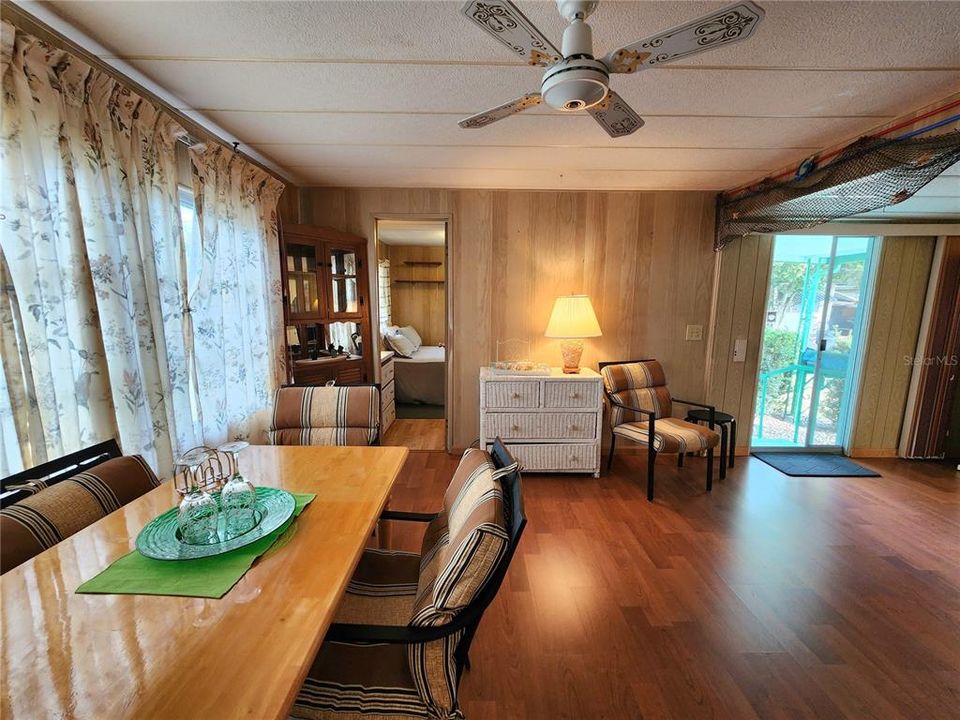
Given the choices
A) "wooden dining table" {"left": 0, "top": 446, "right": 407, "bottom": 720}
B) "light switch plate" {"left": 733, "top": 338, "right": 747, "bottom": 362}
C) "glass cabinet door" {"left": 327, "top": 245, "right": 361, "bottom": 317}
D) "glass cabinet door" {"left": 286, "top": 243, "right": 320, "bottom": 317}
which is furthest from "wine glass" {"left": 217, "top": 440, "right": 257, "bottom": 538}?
"light switch plate" {"left": 733, "top": 338, "right": 747, "bottom": 362}

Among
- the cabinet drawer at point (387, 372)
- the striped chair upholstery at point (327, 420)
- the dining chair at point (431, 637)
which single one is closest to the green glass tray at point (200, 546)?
the dining chair at point (431, 637)

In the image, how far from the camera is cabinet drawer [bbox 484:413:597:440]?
3037mm

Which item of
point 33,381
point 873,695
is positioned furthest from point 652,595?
point 33,381

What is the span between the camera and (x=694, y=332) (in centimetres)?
343

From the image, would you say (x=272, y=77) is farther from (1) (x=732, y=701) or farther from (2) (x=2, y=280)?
(1) (x=732, y=701)

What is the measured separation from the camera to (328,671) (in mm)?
1012

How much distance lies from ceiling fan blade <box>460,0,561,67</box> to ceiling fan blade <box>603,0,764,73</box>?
179 mm

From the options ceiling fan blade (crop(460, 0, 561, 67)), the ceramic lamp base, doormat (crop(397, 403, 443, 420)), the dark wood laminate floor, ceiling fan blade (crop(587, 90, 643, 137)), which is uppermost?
ceiling fan blade (crop(460, 0, 561, 67))

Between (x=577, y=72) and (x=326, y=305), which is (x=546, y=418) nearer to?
(x=326, y=305)

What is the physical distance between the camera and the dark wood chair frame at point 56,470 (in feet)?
3.54

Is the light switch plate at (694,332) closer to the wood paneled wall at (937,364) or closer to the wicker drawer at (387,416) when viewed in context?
the wood paneled wall at (937,364)

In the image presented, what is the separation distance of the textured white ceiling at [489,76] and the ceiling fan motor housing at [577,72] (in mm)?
193

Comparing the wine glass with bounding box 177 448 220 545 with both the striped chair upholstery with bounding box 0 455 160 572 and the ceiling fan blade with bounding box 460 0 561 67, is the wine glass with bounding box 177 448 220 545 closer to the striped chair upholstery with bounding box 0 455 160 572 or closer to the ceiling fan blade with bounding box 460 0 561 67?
the striped chair upholstery with bounding box 0 455 160 572

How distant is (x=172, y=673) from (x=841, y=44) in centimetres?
247
